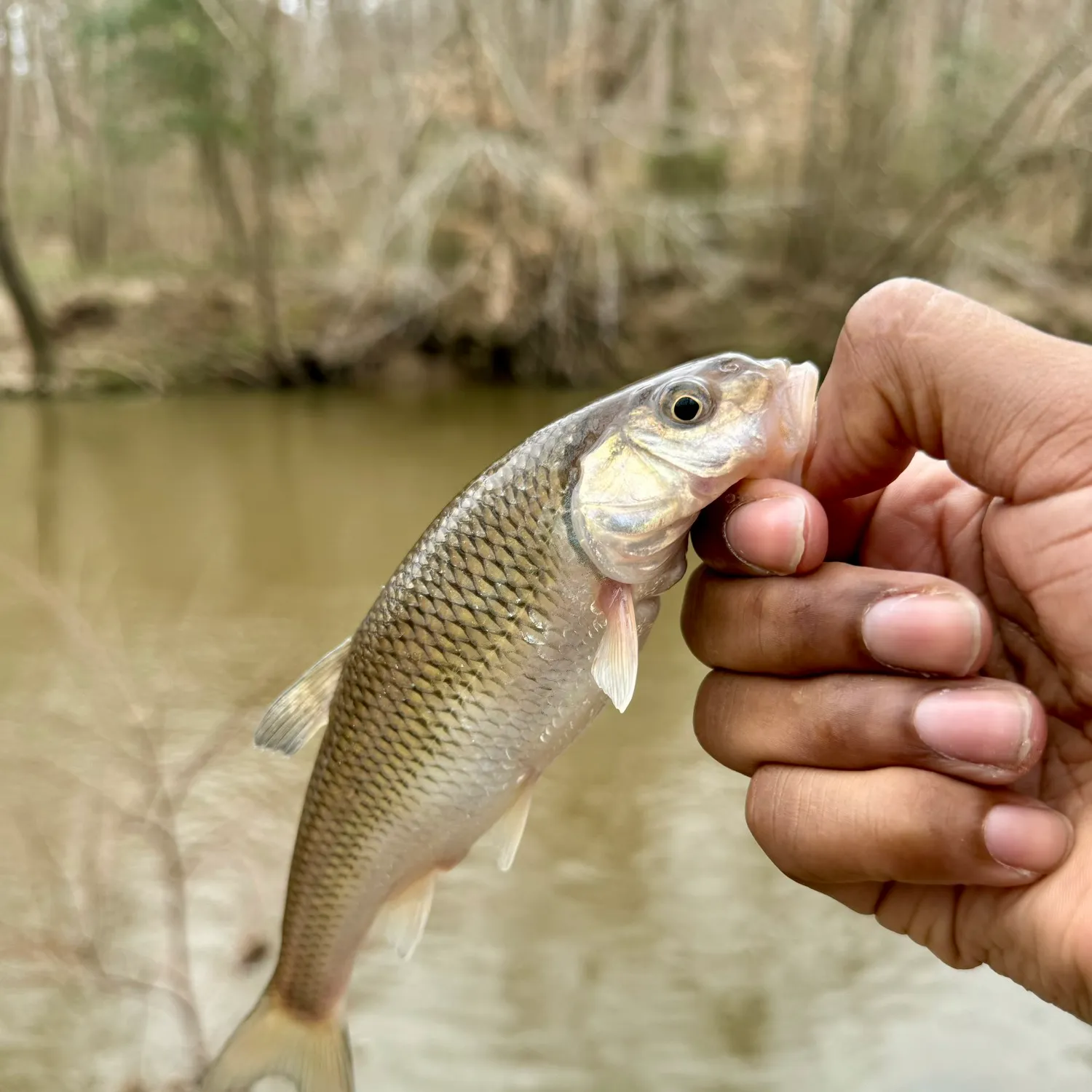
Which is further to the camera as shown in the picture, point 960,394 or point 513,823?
point 513,823

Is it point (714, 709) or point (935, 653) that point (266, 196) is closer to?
point (714, 709)

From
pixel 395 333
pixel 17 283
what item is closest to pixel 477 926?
pixel 395 333

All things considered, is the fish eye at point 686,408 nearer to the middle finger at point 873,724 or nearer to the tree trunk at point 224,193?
the middle finger at point 873,724

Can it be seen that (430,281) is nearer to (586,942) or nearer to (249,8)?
(249,8)

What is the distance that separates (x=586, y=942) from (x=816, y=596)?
8.93 ft

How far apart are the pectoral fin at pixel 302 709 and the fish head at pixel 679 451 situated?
1.92ft

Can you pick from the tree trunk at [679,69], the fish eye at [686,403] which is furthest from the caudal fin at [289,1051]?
the tree trunk at [679,69]

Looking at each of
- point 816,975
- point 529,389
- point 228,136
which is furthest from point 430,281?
point 816,975

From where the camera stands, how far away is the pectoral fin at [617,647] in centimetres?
154

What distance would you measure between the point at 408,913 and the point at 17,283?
1466 cm

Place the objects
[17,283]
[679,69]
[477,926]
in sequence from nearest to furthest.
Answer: [477,926], [17,283], [679,69]

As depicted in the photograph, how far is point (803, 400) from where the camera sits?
1.49 metres

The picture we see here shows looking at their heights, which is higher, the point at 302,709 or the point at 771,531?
the point at 771,531

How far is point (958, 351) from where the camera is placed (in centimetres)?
148
